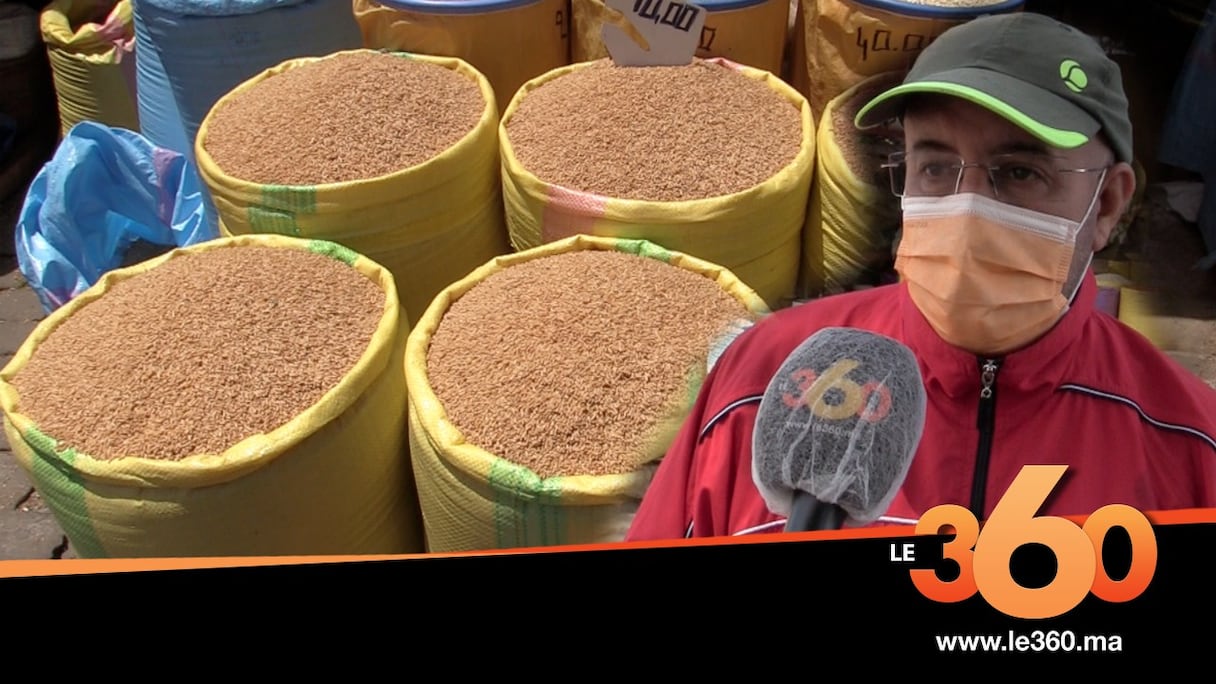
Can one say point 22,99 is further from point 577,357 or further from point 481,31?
point 577,357

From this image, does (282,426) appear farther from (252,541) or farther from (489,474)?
(489,474)

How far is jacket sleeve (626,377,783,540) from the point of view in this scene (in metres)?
0.93

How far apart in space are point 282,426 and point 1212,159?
8.50 feet

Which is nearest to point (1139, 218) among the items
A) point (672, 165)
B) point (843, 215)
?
point (843, 215)

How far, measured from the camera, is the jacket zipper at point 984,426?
2.93ft

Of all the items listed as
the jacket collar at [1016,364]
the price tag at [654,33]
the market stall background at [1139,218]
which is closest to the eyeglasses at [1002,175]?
the jacket collar at [1016,364]

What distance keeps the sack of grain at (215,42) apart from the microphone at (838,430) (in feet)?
6.83

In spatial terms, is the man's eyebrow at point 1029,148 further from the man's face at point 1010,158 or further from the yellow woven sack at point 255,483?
the yellow woven sack at point 255,483

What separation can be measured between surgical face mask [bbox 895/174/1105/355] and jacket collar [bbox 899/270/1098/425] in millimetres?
16

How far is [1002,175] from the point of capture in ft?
2.97

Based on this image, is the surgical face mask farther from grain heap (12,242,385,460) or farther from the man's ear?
grain heap (12,242,385,460)

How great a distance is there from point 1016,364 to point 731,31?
1.66 metres

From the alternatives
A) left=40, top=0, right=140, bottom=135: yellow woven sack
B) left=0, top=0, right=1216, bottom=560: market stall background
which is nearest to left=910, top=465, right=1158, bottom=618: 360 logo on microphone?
left=0, top=0, right=1216, bottom=560: market stall background

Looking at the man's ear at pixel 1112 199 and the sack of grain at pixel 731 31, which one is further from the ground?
the man's ear at pixel 1112 199
